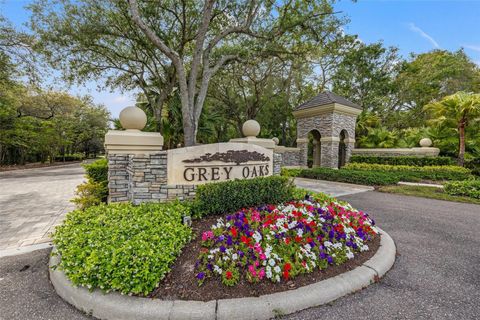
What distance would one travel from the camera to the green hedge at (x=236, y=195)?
413cm

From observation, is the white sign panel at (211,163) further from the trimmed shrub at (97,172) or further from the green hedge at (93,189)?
the trimmed shrub at (97,172)

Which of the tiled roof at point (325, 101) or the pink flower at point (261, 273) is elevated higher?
the tiled roof at point (325, 101)

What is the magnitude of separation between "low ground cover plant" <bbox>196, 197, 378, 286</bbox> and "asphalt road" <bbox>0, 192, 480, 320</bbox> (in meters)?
0.50

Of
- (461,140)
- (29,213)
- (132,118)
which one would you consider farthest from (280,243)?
(461,140)

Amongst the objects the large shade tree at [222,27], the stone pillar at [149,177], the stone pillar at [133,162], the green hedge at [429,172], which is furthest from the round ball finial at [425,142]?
the stone pillar at [149,177]

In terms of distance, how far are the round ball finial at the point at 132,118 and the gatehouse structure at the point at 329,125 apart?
39.8ft

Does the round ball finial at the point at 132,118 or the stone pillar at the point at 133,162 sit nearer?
the stone pillar at the point at 133,162

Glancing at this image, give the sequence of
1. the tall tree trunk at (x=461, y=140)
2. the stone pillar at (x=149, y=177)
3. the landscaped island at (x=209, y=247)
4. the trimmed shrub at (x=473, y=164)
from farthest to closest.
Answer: the trimmed shrub at (x=473, y=164) < the tall tree trunk at (x=461, y=140) < the stone pillar at (x=149, y=177) < the landscaped island at (x=209, y=247)

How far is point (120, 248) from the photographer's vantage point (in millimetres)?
2484

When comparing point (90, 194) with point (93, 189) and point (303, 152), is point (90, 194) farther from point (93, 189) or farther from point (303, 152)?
point (303, 152)

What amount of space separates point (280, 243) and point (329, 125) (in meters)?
12.7

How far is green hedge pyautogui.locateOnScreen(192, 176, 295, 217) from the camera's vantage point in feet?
13.6

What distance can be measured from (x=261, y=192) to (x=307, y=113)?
12281mm

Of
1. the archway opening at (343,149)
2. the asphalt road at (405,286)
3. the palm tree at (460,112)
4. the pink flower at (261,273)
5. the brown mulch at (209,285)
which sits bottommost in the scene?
the asphalt road at (405,286)
